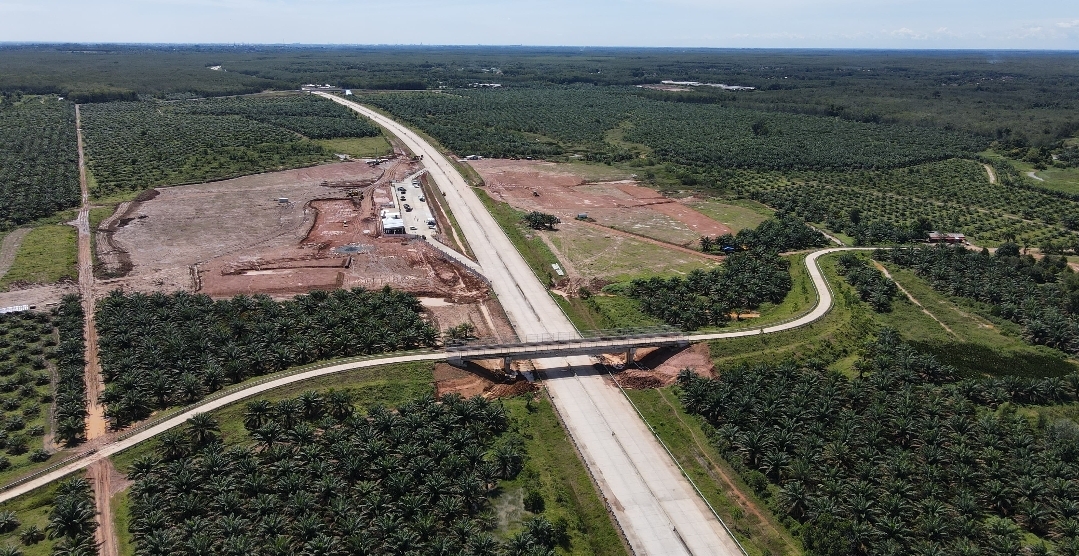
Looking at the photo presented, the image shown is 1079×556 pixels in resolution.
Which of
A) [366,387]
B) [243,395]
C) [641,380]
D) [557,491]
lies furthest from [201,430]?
[641,380]

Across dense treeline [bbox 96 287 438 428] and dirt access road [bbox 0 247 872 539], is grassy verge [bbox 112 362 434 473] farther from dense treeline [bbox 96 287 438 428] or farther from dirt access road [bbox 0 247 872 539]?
dense treeline [bbox 96 287 438 428]

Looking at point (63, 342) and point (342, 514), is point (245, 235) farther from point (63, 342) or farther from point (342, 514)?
point (342, 514)

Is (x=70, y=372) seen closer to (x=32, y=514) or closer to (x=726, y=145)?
(x=32, y=514)

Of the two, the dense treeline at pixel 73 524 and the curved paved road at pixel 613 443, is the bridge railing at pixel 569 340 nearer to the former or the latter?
the curved paved road at pixel 613 443

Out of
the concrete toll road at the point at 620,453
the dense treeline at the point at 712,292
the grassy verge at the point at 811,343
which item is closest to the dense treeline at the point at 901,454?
the grassy verge at the point at 811,343

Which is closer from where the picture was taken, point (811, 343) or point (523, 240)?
point (811, 343)

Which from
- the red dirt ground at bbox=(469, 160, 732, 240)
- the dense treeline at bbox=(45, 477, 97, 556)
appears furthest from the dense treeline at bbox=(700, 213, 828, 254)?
the dense treeline at bbox=(45, 477, 97, 556)

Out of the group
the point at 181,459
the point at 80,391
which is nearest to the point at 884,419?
the point at 181,459
